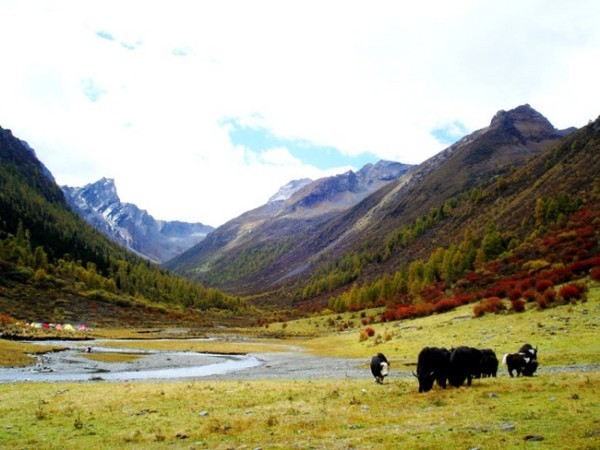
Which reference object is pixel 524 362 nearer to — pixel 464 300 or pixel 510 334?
pixel 510 334

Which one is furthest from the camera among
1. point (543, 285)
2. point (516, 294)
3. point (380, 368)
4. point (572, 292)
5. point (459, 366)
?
point (516, 294)

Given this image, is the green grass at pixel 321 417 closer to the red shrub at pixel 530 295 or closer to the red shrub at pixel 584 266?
the red shrub at pixel 530 295

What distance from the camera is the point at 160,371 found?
4406 centimetres

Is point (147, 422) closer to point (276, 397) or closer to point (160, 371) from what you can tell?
point (276, 397)

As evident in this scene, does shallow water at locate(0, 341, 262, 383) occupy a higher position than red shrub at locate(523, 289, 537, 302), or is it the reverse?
red shrub at locate(523, 289, 537, 302)

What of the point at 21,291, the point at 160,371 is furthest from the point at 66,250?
the point at 160,371

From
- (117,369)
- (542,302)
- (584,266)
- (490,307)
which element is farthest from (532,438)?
(584,266)

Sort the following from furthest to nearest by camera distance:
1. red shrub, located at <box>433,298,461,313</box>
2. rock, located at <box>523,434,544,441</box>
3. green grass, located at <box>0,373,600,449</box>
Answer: red shrub, located at <box>433,298,461,313</box>
green grass, located at <box>0,373,600,449</box>
rock, located at <box>523,434,544,441</box>

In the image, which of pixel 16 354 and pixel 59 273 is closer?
pixel 16 354

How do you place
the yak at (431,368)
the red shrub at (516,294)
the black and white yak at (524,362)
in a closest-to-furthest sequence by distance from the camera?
the yak at (431,368) → the black and white yak at (524,362) → the red shrub at (516,294)

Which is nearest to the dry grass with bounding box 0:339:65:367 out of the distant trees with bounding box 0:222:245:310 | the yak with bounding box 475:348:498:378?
the yak with bounding box 475:348:498:378

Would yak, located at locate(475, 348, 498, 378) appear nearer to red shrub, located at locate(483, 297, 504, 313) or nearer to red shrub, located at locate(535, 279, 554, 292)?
red shrub, located at locate(483, 297, 504, 313)

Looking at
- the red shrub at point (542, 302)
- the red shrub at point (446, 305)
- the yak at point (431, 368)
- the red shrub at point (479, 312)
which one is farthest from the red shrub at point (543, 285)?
the yak at point (431, 368)

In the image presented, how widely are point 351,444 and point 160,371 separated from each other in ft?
114
